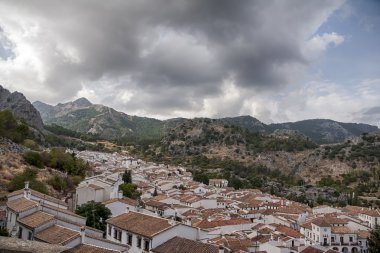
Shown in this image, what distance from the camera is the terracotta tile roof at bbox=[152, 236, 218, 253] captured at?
19.5 m

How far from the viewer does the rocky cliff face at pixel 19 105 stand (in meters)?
133

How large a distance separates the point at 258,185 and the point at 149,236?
89.5m

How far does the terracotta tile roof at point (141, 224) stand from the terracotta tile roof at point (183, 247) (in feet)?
2.79

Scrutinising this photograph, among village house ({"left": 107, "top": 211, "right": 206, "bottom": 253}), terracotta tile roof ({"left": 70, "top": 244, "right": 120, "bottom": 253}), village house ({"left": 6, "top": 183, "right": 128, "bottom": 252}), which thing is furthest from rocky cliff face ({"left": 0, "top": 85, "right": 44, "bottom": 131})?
terracotta tile roof ({"left": 70, "top": 244, "right": 120, "bottom": 253})

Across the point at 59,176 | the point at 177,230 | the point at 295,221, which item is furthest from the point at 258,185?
the point at 177,230

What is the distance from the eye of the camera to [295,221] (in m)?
54.2

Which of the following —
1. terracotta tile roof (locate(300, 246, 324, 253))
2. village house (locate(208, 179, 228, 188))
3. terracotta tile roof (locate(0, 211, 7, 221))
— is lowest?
terracotta tile roof (locate(300, 246, 324, 253))

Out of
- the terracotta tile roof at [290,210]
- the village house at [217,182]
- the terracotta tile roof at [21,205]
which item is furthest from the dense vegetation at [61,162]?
Result: the village house at [217,182]

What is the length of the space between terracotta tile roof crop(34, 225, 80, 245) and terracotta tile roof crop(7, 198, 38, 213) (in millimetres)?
3565

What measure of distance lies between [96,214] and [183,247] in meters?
9.76

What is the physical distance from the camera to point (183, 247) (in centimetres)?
2003

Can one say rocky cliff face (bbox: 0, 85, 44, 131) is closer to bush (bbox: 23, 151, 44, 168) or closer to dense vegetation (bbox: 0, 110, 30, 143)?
dense vegetation (bbox: 0, 110, 30, 143)

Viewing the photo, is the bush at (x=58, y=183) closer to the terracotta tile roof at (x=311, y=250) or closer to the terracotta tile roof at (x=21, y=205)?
the terracotta tile roof at (x=21, y=205)

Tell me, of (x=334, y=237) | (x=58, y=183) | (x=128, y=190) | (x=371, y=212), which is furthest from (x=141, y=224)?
(x=371, y=212)
